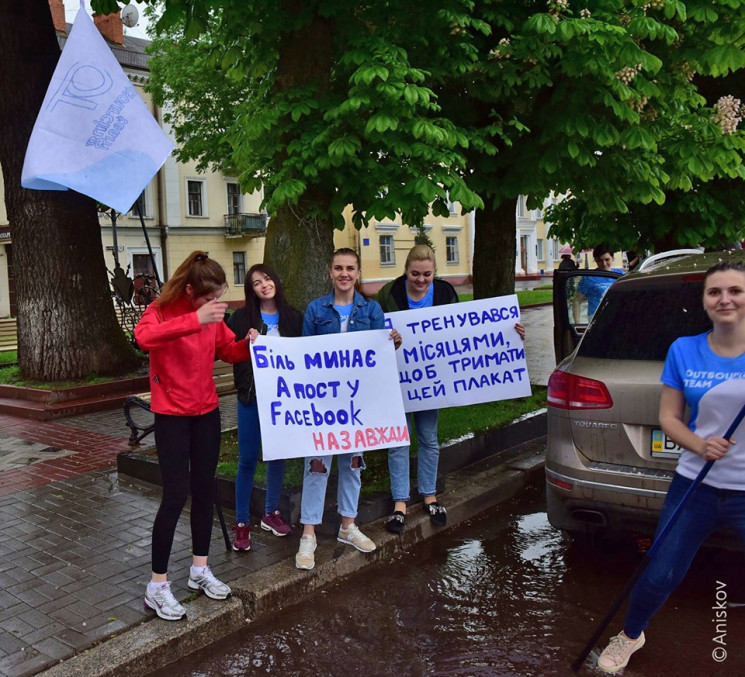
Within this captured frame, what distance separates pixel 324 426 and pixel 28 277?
730 cm

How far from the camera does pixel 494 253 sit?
908 cm

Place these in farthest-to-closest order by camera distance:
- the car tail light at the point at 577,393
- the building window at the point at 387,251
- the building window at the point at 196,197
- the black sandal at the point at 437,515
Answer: the building window at the point at 387,251 < the building window at the point at 196,197 < the black sandal at the point at 437,515 < the car tail light at the point at 577,393

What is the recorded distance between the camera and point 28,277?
33.5 ft

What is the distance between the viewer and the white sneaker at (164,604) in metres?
3.78

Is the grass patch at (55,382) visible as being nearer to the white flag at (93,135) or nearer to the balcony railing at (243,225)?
the white flag at (93,135)

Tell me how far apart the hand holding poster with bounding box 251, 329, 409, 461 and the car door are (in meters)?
2.48

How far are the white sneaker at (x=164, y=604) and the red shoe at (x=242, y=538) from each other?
784 mm

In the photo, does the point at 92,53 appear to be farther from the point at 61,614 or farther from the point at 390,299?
the point at 61,614

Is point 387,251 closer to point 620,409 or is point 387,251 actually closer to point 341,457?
point 341,457

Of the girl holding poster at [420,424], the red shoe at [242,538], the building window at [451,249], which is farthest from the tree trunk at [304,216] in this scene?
the building window at [451,249]

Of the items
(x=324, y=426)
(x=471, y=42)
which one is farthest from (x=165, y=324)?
(x=471, y=42)

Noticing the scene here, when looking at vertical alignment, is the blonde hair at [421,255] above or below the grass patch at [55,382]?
above

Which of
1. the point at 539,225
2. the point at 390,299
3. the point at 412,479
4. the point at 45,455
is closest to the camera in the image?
the point at 390,299

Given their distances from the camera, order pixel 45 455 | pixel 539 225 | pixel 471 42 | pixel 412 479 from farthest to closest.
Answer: pixel 539 225
pixel 45 455
pixel 471 42
pixel 412 479
